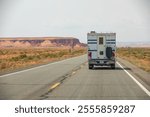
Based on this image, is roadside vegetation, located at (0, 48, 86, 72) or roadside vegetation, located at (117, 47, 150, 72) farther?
roadside vegetation, located at (0, 48, 86, 72)

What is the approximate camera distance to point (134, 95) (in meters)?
14.2

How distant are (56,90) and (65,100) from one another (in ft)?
11.0

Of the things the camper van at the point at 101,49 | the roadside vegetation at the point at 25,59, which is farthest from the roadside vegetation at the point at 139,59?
the roadside vegetation at the point at 25,59

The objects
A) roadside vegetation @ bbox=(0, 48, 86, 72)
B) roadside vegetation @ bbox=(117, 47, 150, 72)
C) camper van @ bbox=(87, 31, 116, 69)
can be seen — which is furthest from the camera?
roadside vegetation @ bbox=(0, 48, 86, 72)

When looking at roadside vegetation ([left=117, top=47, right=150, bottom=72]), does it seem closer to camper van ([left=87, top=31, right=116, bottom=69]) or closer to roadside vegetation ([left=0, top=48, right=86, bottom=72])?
camper van ([left=87, top=31, right=116, bottom=69])

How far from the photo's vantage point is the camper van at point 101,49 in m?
31.1

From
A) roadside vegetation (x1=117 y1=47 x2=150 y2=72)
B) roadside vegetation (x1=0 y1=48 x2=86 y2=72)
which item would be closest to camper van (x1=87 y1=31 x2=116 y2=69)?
roadside vegetation (x1=117 y1=47 x2=150 y2=72)

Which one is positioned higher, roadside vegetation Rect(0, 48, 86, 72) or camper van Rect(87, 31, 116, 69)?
camper van Rect(87, 31, 116, 69)

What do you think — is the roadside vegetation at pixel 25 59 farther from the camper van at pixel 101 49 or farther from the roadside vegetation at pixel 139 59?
the roadside vegetation at pixel 139 59

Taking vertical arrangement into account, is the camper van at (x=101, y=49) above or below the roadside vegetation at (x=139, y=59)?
above

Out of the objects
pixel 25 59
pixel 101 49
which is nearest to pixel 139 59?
pixel 25 59

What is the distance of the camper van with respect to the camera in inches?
1224

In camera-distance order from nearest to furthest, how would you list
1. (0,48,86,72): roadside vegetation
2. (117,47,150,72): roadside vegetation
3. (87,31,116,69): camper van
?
1. (87,31,116,69): camper van
2. (117,47,150,72): roadside vegetation
3. (0,48,86,72): roadside vegetation

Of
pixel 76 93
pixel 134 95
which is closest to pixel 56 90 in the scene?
pixel 76 93
